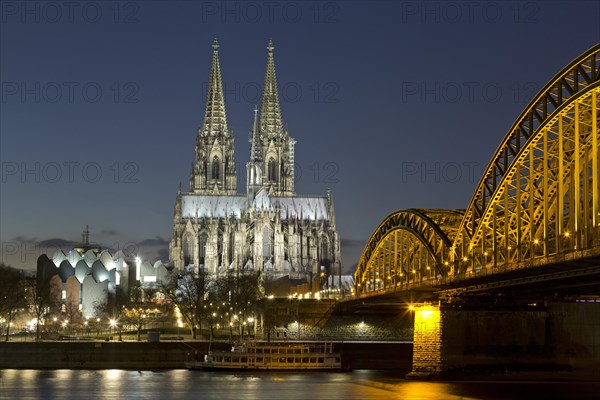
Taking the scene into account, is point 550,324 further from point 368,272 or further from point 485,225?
point 368,272

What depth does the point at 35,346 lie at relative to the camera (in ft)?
Result: 307

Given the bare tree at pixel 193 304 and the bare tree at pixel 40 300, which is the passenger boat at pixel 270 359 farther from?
the bare tree at pixel 40 300

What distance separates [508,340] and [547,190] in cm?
2268

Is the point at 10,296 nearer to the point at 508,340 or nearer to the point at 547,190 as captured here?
the point at 508,340

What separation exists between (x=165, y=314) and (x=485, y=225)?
10341 centimetres

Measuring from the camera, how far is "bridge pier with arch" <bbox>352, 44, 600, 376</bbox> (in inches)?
1975

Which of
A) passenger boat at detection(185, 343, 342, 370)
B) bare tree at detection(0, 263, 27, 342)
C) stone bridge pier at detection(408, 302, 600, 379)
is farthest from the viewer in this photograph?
bare tree at detection(0, 263, 27, 342)

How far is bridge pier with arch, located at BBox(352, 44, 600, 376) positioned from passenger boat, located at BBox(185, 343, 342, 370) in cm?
650

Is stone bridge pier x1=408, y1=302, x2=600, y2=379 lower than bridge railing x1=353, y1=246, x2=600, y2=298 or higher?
lower

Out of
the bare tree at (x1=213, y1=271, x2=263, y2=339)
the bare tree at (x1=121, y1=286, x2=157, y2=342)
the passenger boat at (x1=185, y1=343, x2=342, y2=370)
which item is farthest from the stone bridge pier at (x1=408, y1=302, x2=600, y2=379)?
the bare tree at (x1=121, y1=286, x2=157, y2=342)

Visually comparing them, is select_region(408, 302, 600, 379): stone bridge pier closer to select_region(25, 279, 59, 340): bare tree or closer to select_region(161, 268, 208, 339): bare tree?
select_region(161, 268, 208, 339): bare tree

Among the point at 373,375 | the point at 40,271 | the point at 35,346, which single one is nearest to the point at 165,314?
the point at 40,271

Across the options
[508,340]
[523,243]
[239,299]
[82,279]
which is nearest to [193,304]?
[239,299]

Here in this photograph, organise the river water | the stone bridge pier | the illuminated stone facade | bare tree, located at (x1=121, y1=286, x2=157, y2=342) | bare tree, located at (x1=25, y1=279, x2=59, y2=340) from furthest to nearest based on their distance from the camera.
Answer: the illuminated stone facade → bare tree, located at (x1=121, y1=286, x2=157, y2=342) → bare tree, located at (x1=25, y1=279, x2=59, y2=340) → the stone bridge pier → the river water
